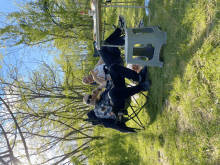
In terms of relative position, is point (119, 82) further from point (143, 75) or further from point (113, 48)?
point (113, 48)

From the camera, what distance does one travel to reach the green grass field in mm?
2494

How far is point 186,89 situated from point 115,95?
5.92ft

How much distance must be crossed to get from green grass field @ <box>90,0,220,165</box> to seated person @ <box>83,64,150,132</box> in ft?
2.01

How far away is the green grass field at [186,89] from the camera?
249 centimetres

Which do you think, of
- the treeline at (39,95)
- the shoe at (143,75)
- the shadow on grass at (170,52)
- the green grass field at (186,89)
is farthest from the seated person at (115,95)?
the treeline at (39,95)

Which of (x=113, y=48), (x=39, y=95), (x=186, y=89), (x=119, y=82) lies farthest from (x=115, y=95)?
(x=39, y=95)

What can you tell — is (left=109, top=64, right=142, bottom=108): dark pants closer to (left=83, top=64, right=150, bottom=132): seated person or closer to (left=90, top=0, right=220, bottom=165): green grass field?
(left=83, top=64, right=150, bottom=132): seated person

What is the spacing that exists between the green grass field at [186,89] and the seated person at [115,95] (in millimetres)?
612

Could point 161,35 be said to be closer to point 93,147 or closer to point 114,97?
point 114,97

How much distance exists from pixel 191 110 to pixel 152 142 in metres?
2.35

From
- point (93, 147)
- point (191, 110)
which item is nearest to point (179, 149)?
→ point (191, 110)

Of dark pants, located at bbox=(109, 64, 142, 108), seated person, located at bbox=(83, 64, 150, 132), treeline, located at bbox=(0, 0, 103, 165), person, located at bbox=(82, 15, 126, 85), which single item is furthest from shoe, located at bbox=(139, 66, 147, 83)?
treeline, located at bbox=(0, 0, 103, 165)

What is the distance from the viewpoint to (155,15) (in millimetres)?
5324

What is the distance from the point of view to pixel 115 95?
13.8 ft
